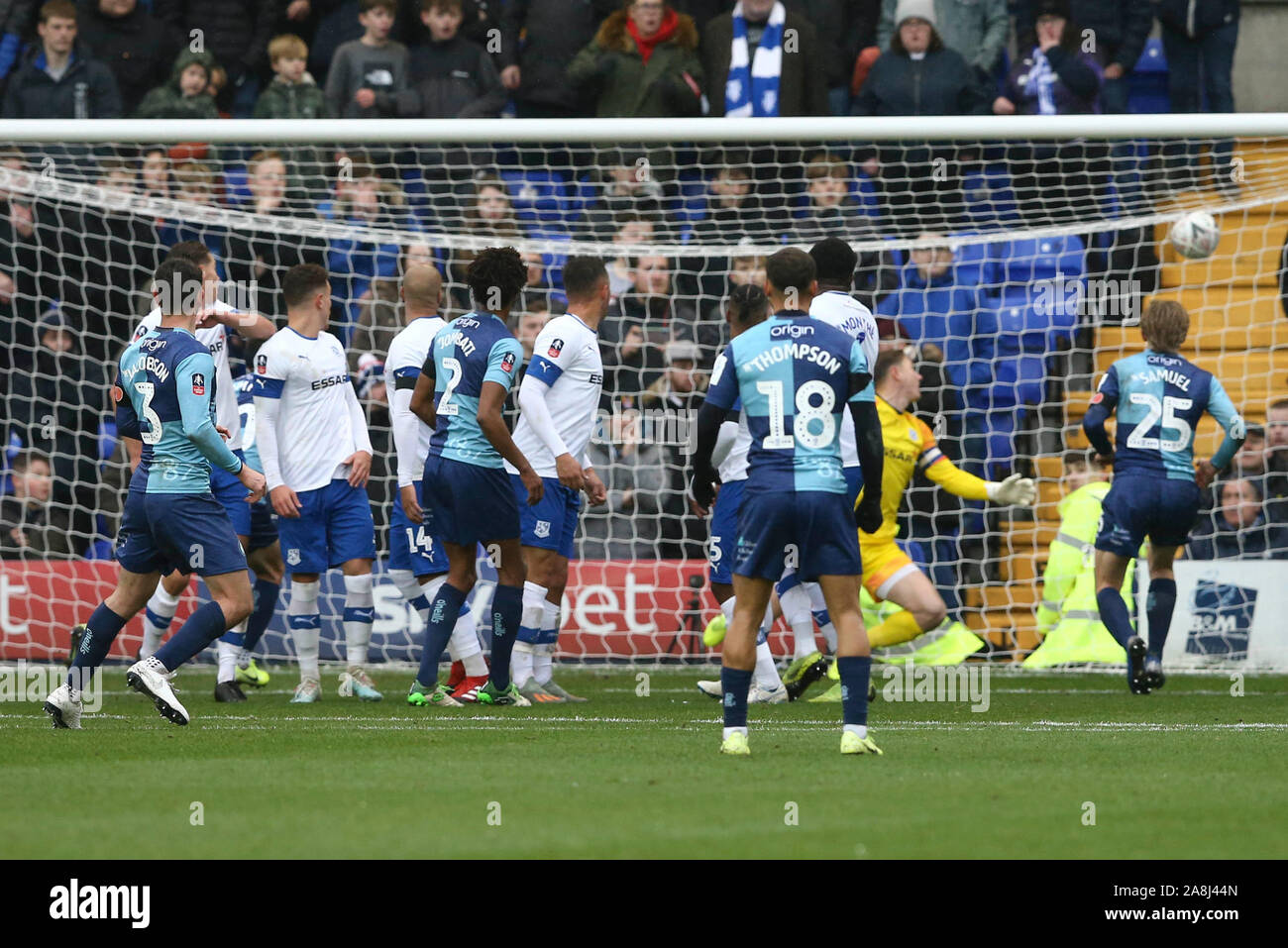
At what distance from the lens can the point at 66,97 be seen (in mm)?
14812

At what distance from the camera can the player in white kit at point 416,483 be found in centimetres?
1013

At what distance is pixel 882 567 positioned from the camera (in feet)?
33.1

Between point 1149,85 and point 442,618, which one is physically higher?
point 1149,85

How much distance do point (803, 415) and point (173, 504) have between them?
10.2 feet

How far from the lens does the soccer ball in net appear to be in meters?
12.3

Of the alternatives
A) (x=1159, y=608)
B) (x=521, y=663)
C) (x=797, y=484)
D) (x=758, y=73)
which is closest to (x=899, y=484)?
→ (x=1159, y=608)

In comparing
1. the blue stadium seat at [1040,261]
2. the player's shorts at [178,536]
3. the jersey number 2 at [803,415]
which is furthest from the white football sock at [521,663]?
the blue stadium seat at [1040,261]

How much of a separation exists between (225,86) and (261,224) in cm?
303

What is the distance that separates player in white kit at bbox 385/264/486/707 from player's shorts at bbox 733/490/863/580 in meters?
3.25

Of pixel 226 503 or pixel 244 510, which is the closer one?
pixel 226 503

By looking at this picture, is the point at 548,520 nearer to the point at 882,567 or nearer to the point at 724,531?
the point at 724,531

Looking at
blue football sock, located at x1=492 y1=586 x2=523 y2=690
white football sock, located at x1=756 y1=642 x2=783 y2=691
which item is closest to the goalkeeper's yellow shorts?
white football sock, located at x1=756 y1=642 x2=783 y2=691

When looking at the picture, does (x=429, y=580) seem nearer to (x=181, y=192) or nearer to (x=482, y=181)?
(x=482, y=181)

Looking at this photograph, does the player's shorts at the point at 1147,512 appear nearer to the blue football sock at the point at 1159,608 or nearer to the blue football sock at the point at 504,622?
the blue football sock at the point at 1159,608
